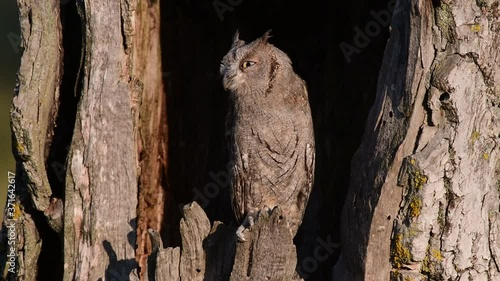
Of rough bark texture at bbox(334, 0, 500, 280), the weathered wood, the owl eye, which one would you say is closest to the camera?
rough bark texture at bbox(334, 0, 500, 280)

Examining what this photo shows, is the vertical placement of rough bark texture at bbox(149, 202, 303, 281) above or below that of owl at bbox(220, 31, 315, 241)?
below

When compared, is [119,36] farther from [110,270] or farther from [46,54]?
[110,270]

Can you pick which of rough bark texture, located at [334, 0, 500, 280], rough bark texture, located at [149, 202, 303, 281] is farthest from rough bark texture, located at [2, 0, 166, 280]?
rough bark texture, located at [334, 0, 500, 280]

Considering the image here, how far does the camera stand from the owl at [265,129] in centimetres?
389

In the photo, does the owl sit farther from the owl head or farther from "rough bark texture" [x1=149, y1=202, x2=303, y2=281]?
"rough bark texture" [x1=149, y1=202, x2=303, y2=281]

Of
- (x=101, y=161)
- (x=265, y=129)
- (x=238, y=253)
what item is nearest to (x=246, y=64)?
(x=265, y=129)

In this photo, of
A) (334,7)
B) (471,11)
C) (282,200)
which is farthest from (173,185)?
(471,11)

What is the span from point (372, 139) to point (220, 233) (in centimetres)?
87

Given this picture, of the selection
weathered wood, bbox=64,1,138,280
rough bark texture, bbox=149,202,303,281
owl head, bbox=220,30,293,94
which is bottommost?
rough bark texture, bbox=149,202,303,281

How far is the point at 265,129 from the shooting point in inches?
156

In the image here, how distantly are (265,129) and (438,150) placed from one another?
109cm

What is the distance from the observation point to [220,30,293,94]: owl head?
12.6 ft

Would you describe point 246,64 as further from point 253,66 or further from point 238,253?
point 238,253

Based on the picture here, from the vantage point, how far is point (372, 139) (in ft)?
11.1
